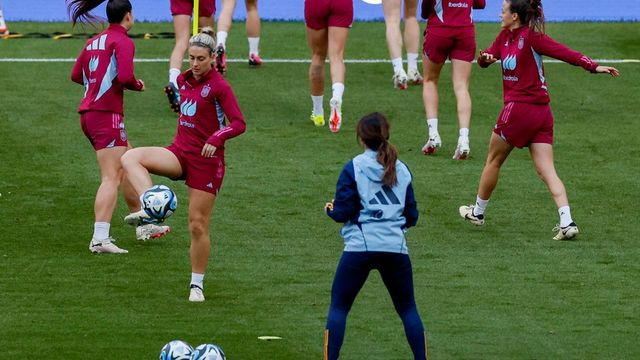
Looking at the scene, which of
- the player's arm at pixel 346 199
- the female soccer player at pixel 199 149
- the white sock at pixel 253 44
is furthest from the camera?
the white sock at pixel 253 44

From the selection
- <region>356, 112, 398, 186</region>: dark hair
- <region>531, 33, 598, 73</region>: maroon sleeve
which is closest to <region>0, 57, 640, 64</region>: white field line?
<region>531, 33, 598, 73</region>: maroon sleeve

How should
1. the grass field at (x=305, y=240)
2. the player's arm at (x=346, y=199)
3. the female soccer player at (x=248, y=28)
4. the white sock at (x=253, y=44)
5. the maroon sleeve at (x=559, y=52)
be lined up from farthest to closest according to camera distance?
the white sock at (x=253, y=44) < the female soccer player at (x=248, y=28) < the maroon sleeve at (x=559, y=52) < the grass field at (x=305, y=240) < the player's arm at (x=346, y=199)

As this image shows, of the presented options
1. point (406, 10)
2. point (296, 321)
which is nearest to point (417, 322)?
point (296, 321)

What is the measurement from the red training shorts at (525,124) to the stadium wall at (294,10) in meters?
11.5

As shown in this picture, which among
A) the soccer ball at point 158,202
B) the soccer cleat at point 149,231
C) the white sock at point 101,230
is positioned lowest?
the soccer cleat at point 149,231

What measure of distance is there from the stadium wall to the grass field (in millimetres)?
4024

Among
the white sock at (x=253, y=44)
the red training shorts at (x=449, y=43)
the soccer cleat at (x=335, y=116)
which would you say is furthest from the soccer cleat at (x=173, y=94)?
the white sock at (x=253, y=44)

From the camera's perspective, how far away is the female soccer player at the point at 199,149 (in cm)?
1058

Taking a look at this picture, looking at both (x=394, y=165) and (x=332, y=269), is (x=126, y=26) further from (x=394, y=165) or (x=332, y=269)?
(x=394, y=165)

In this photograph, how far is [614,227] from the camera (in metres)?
13.2

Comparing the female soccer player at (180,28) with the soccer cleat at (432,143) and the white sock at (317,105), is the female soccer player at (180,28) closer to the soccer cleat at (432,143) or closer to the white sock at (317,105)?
the white sock at (317,105)

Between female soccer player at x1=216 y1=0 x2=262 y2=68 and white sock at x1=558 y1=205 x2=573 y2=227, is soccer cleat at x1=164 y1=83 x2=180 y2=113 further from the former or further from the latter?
white sock at x1=558 y1=205 x2=573 y2=227

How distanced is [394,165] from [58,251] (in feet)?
14.4

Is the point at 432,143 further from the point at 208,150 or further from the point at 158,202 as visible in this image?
the point at 158,202
